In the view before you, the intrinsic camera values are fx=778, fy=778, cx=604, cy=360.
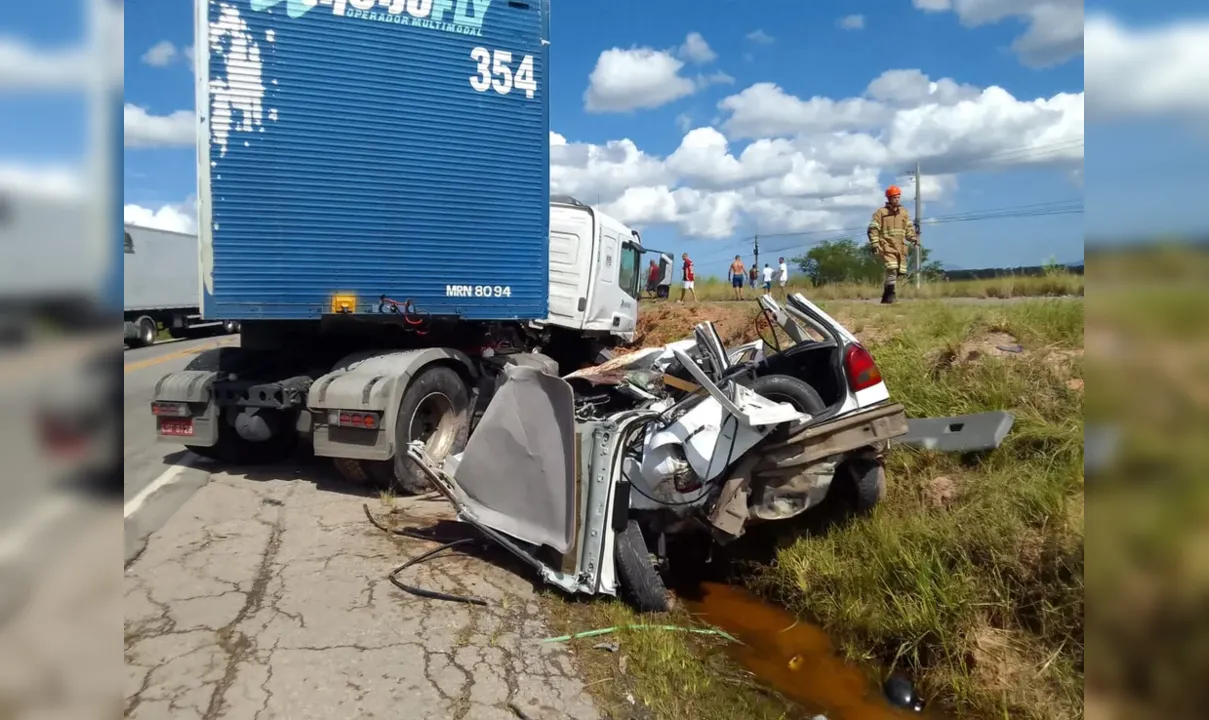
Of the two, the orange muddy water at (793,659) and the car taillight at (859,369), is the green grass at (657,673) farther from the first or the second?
the car taillight at (859,369)

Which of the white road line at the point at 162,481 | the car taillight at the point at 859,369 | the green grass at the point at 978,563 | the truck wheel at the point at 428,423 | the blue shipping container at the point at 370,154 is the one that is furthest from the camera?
the truck wheel at the point at 428,423

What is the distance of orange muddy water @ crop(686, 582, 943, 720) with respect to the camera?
4.04m

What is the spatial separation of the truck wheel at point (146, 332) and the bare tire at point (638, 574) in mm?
20787

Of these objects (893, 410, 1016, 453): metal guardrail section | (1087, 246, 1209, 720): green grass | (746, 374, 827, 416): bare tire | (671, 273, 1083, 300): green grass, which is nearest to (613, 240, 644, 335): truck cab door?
(671, 273, 1083, 300): green grass

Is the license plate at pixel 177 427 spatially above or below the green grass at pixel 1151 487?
below

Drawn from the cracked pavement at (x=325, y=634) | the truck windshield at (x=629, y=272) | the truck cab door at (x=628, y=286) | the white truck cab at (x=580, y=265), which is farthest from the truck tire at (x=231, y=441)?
the truck windshield at (x=629, y=272)

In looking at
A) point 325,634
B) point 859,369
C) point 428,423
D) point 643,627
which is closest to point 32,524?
point 325,634

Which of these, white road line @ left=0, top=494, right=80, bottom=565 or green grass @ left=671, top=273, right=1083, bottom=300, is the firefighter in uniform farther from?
white road line @ left=0, top=494, right=80, bottom=565

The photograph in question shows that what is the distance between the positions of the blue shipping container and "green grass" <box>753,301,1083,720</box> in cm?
407

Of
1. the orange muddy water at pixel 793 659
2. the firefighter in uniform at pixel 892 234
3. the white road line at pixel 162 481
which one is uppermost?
the firefighter in uniform at pixel 892 234

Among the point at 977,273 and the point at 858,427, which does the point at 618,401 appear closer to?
the point at 858,427

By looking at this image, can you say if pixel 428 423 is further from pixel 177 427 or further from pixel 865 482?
pixel 865 482

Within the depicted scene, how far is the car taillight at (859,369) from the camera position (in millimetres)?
4957

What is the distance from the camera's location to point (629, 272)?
34.9 feet
